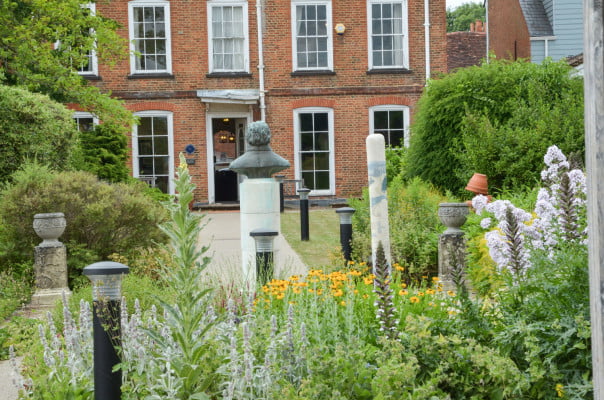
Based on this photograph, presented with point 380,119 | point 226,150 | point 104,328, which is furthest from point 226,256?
point 380,119

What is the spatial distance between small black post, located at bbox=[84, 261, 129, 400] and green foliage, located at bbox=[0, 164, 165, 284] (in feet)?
20.8

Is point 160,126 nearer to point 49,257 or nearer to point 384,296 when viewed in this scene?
point 49,257

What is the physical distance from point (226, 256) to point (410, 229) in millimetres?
2946

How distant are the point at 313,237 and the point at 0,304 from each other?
7388 mm

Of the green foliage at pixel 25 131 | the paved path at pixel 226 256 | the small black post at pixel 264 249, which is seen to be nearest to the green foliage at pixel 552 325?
the paved path at pixel 226 256

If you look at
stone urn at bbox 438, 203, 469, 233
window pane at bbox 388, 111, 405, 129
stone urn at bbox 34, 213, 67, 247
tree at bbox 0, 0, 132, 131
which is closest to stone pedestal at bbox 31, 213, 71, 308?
stone urn at bbox 34, 213, 67, 247

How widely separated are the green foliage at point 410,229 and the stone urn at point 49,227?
3.50 meters

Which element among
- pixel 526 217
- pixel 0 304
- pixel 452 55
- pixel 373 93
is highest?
pixel 452 55

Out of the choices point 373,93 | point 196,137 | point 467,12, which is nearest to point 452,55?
point 373,93

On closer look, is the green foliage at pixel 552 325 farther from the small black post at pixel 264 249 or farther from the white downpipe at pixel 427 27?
the white downpipe at pixel 427 27

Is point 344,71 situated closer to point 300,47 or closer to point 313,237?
point 300,47

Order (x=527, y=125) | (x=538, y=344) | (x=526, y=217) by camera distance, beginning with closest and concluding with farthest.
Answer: (x=538, y=344)
(x=526, y=217)
(x=527, y=125)

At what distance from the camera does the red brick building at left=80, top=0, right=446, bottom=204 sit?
79.7 ft

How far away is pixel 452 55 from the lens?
3938 centimetres
